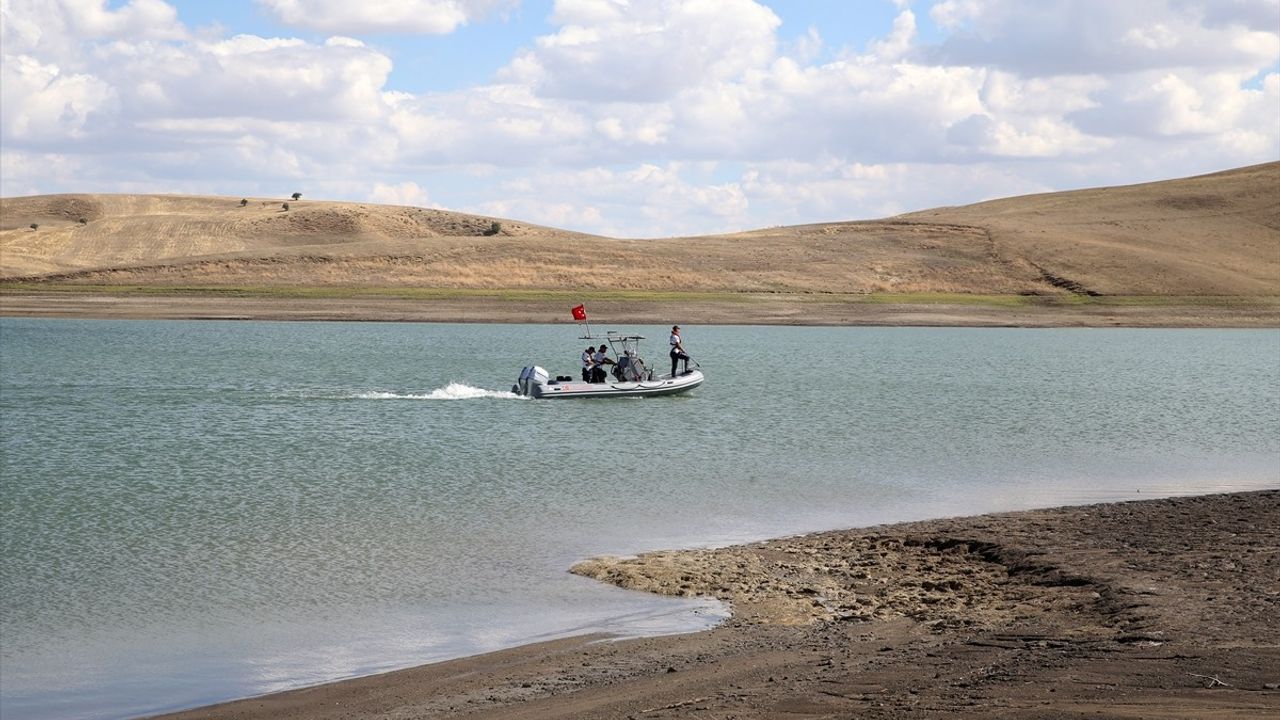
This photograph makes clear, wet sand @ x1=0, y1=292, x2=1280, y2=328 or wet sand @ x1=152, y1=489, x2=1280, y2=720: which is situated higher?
wet sand @ x1=0, y1=292, x2=1280, y2=328

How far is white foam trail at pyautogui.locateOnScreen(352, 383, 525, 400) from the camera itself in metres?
34.6

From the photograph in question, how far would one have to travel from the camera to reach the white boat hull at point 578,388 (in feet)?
113

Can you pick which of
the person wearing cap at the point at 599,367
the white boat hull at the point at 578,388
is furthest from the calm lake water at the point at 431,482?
the person wearing cap at the point at 599,367

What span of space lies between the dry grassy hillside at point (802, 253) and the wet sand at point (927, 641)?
6248 centimetres

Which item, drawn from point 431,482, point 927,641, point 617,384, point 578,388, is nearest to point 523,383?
point 578,388

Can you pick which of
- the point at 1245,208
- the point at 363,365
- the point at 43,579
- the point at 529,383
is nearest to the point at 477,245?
the point at 363,365

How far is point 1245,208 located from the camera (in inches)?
4259

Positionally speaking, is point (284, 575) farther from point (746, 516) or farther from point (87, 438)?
point (87, 438)

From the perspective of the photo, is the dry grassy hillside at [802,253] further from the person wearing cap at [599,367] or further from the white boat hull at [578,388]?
the white boat hull at [578,388]

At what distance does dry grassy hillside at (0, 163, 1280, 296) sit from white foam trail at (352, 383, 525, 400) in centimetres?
4078

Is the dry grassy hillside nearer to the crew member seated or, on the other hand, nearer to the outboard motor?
the crew member seated

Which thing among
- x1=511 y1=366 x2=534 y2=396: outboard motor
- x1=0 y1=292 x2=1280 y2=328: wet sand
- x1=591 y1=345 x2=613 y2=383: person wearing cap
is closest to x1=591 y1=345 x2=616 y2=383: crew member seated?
x1=591 y1=345 x2=613 y2=383: person wearing cap

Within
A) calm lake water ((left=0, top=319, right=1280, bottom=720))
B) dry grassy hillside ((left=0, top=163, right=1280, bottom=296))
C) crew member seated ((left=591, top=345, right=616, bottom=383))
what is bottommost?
calm lake water ((left=0, top=319, right=1280, bottom=720))

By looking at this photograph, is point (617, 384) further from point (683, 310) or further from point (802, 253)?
point (802, 253)
